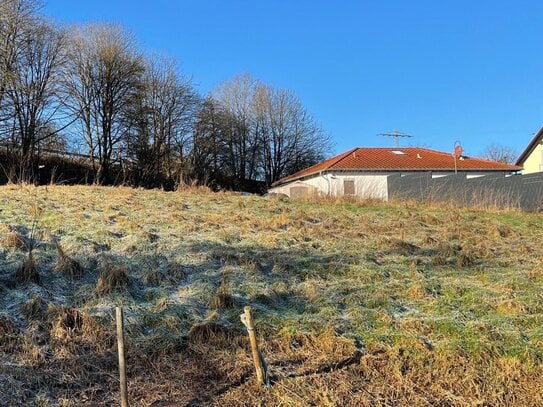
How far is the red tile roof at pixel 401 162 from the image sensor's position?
98.7 ft

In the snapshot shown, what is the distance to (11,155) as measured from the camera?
74.3ft

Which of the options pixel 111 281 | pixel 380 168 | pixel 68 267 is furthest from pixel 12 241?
pixel 380 168

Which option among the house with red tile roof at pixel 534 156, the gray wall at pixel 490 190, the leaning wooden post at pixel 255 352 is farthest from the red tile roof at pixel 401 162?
the leaning wooden post at pixel 255 352

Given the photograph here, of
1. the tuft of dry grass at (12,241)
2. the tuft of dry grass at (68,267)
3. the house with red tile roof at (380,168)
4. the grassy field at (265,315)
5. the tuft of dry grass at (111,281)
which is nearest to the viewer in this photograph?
the grassy field at (265,315)

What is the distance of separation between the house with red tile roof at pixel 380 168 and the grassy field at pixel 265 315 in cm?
2069

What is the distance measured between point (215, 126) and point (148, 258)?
32509 mm

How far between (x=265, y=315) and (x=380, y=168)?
1051 inches

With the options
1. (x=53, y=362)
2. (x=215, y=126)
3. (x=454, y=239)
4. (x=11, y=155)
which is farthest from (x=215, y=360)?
(x=215, y=126)

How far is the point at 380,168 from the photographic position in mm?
29797

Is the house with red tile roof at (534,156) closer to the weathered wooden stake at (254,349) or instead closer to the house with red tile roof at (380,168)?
the house with red tile roof at (380,168)

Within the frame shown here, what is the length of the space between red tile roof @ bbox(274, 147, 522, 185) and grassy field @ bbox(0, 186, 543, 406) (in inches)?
899

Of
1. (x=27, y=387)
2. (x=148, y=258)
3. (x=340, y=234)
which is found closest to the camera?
(x=27, y=387)

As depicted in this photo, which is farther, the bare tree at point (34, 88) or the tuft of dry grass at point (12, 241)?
the bare tree at point (34, 88)

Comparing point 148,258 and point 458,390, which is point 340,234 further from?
point 458,390
